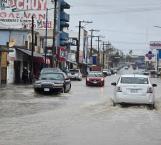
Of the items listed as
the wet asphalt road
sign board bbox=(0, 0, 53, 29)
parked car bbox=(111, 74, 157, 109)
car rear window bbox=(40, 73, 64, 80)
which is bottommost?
the wet asphalt road

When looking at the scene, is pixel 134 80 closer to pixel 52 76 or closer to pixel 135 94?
pixel 135 94

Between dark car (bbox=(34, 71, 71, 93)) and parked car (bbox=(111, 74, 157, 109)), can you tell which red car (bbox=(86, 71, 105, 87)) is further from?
parked car (bbox=(111, 74, 157, 109))

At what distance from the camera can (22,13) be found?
9238 centimetres

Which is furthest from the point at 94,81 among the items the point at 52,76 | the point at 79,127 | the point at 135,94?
the point at 79,127

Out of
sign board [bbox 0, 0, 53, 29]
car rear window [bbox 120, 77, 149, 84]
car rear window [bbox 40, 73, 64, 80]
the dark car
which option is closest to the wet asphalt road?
car rear window [bbox 120, 77, 149, 84]

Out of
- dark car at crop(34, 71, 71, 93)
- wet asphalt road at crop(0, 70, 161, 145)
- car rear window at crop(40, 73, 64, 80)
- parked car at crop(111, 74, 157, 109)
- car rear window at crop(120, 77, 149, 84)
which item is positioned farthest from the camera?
car rear window at crop(40, 73, 64, 80)

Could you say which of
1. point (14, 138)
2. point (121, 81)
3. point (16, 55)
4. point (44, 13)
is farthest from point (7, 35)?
point (14, 138)

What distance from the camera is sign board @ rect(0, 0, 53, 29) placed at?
91.5m

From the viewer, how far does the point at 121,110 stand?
24.7 meters

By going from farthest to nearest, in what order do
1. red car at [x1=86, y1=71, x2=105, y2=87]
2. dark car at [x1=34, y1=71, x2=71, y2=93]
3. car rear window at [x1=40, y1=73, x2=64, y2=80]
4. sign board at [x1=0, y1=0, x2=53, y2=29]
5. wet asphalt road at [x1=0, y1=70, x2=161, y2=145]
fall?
sign board at [x1=0, y1=0, x2=53, y2=29]
red car at [x1=86, y1=71, x2=105, y2=87]
car rear window at [x1=40, y1=73, x2=64, y2=80]
dark car at [x1=34, y1=71, x2=71, y2=93]
wet asphalt road at [x1=0, y1=70, x2=161, y2=145]

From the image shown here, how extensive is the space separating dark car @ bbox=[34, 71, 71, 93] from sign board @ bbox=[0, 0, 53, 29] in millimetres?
52383

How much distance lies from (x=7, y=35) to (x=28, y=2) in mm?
26303

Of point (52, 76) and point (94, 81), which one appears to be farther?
point (94, 81)

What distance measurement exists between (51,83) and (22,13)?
56.7 metres
